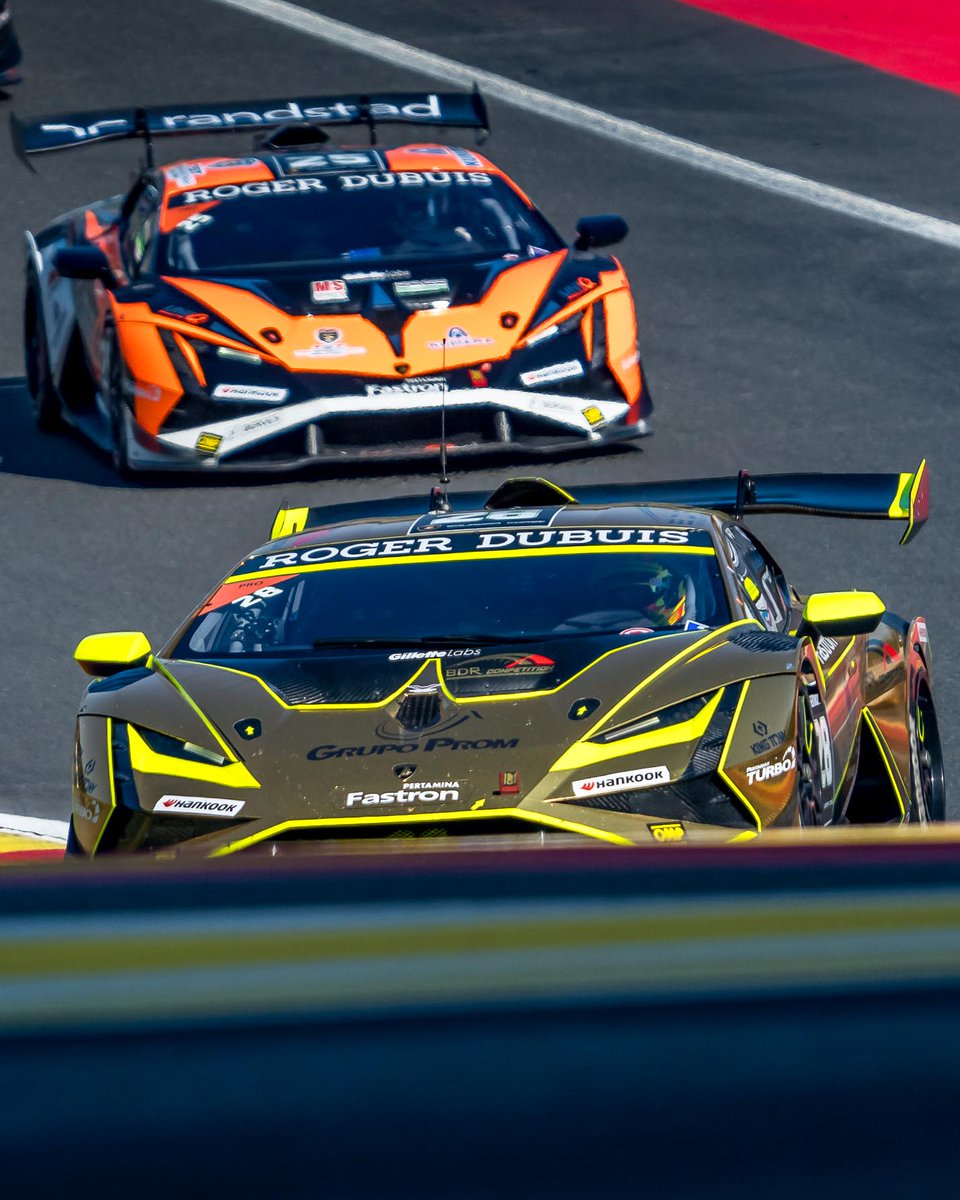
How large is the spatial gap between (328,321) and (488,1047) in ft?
30.0

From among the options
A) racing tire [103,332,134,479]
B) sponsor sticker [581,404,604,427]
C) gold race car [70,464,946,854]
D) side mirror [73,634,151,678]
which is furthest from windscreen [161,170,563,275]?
side mirror [73,634,151,678]

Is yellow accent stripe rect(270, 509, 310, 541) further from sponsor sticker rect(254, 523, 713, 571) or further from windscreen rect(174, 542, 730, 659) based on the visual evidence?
windscreen rect(174, 542, 730, 659)

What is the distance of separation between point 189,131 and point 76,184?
4.67 m

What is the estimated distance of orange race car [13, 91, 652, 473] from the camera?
1072 centimetres

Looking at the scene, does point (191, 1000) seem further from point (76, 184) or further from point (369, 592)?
point (76, 184)

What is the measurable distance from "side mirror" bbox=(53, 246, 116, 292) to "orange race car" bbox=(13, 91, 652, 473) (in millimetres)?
11

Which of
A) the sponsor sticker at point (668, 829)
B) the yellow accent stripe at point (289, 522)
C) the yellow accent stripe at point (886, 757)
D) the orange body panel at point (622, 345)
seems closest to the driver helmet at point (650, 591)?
the yellow accent stripe at point (886, 757)

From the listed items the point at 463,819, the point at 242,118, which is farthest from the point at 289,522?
the point at 242,118

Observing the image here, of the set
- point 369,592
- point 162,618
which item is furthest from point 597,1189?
point 162,618

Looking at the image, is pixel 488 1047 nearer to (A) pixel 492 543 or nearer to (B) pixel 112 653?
(B) pixel 112 653

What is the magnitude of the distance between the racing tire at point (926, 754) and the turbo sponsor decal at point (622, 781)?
1674mm

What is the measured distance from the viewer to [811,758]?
578 centimetres

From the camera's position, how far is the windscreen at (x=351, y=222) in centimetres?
1152

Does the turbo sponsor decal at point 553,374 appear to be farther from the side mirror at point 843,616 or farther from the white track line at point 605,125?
the white track line at point 605,125
